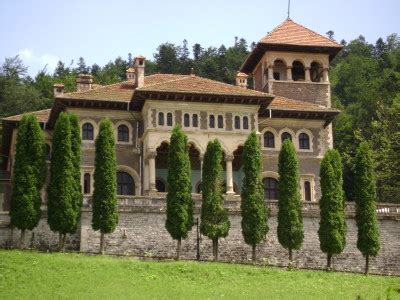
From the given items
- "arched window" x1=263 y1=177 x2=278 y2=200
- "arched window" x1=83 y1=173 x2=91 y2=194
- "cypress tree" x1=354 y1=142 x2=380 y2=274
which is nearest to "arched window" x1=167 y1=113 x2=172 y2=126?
"arched window" x1=83 y1=173 x2=91 y2=194

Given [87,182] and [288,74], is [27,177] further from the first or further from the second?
[288,74]

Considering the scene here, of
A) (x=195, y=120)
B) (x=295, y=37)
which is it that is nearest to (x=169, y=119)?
(x=195, y=120)

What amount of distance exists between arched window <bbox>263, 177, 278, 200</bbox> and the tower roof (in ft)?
31.7

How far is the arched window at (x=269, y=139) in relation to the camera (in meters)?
51.9

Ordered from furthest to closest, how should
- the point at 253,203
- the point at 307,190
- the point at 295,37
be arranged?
the point at 295,37, the point at 307,190, the point at 253,203

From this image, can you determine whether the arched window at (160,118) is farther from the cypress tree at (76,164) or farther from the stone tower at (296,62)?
the stone tower at (296,62)

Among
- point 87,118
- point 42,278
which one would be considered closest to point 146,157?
point 87,118

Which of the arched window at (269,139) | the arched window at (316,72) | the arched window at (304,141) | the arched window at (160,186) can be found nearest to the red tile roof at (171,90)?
the arched window at (269,139)

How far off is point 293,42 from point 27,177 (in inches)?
929

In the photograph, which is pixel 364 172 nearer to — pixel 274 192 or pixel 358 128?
pixel 274 192

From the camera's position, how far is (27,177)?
39.0 metres

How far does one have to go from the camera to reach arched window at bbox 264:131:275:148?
2042 inches

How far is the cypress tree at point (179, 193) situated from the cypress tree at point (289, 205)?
4.39 meters

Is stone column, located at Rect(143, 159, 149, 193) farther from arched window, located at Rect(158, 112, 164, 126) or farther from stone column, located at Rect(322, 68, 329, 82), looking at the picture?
stone column, located at Rect(322, 68, 329, 82)
